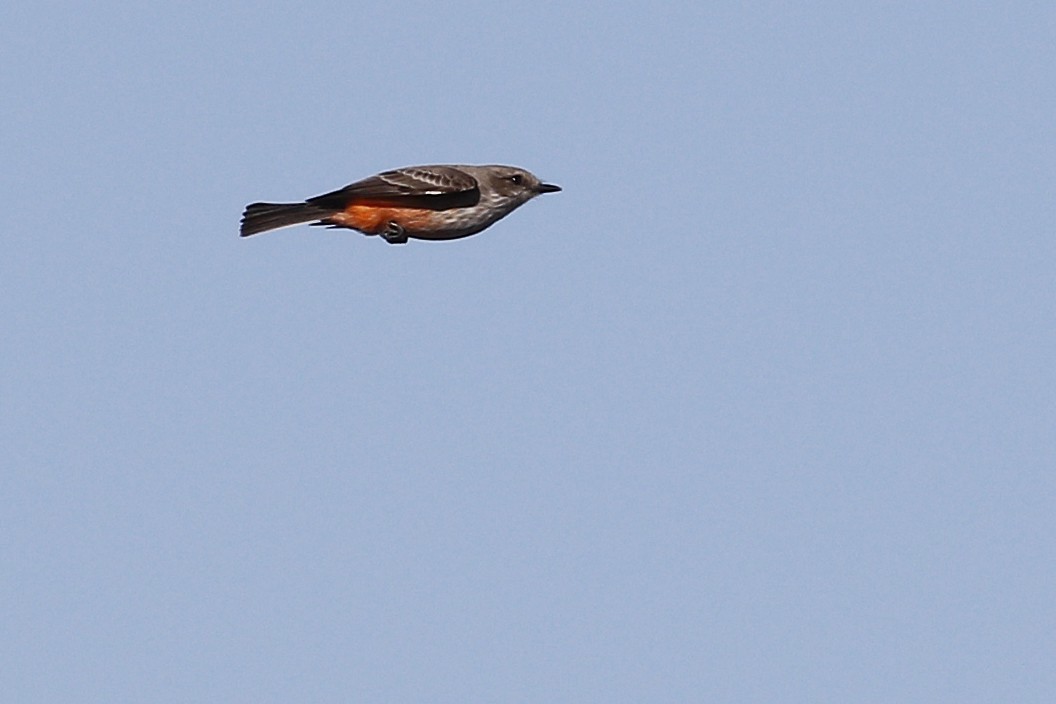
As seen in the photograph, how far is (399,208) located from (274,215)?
1537 mm

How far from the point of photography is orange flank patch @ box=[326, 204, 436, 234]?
22047mm

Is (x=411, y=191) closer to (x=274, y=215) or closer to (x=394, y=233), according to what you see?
(x=394, y=233)

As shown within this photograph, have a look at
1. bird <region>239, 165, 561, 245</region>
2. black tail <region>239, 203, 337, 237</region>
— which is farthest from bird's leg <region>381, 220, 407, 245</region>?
black tail <region>239, 203, 337, 237</region>

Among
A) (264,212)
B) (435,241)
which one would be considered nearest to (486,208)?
(435,241)

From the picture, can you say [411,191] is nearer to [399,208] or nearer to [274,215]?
[399,208]

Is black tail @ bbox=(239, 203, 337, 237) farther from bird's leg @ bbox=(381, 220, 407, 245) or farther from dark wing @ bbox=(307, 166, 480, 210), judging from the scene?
bird's leg @ bbox=(381, 220, 407, 245)

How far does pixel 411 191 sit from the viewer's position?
870 inches

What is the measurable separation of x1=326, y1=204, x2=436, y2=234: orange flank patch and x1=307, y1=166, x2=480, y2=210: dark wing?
0.21 feet

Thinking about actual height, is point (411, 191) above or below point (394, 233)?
above

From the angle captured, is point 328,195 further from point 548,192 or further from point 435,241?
point 548,192

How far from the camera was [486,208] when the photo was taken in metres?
22.9

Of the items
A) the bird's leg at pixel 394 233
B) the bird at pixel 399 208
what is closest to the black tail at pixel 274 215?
the bird at pixel 399 208

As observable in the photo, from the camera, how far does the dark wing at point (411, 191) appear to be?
21969 millimetres

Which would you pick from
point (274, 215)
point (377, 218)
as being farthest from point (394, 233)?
point (274, 215)
